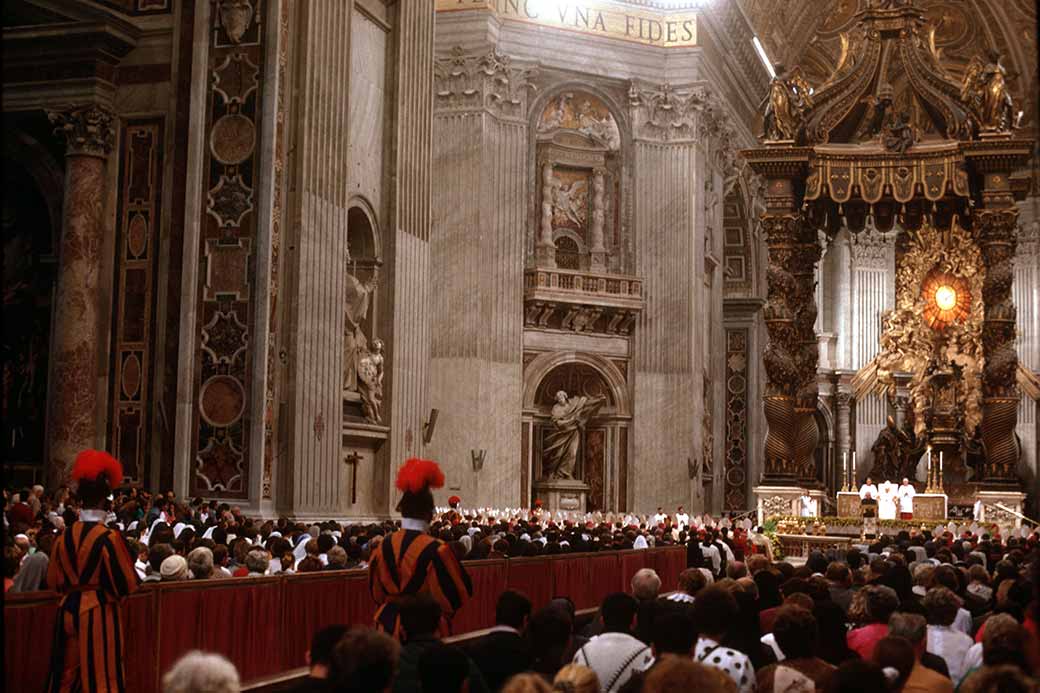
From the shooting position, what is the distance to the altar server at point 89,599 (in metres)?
7.70

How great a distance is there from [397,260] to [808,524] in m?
8.26

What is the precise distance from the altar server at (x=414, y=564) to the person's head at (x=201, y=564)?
2582mm

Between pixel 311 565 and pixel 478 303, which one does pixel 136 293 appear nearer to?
pixel 311 565

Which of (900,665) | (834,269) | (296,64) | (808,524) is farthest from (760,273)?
(900,665)

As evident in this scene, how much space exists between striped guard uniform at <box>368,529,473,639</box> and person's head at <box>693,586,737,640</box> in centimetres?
159

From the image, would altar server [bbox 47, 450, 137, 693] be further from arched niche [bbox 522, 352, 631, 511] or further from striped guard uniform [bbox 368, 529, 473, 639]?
arched niche [bbox 522, 352, 631, 511]

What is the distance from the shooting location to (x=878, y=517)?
2659 centimetres

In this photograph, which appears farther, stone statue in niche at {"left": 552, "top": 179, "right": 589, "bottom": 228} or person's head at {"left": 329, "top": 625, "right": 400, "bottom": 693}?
stone statue in niche at {"left": 552, "top": 179, "right": 589, "bottom": 228}

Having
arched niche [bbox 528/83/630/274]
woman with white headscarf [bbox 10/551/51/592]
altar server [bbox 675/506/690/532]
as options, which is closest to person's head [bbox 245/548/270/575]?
woman with white headscarf [bbox 10/551/51/592]

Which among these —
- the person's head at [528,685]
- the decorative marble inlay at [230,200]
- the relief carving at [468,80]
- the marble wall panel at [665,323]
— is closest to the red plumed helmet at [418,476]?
the person's head at [528,685]

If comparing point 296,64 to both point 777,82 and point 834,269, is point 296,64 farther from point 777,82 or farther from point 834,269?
point 834,269

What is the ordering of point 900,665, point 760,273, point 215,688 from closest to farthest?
point 215,688 → point 900,665 → point 760,273

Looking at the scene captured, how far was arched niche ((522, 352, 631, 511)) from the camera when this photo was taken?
113 ft

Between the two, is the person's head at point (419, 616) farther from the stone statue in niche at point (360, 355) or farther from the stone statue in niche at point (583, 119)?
the stone statue in niche at point (583, 119)
